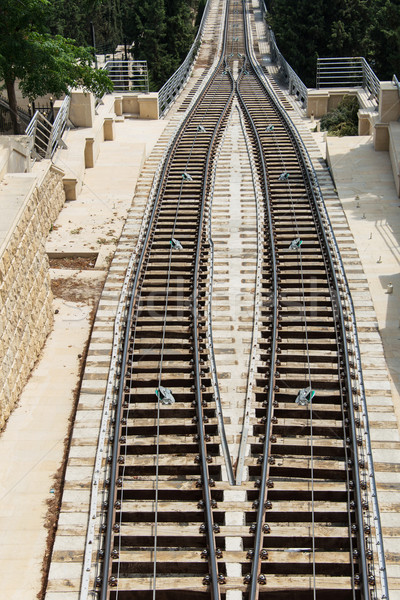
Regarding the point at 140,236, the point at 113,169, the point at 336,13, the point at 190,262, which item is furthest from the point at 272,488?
the point at 336,13

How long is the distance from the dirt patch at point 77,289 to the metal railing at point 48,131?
4.09 metres

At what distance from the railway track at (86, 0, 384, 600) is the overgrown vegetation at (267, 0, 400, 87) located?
20.4 metres

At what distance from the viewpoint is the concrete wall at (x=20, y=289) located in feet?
39.8

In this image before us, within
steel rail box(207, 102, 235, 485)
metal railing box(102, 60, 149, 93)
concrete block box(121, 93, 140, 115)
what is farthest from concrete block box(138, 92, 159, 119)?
steel rail box(207, 102, 235, 485)

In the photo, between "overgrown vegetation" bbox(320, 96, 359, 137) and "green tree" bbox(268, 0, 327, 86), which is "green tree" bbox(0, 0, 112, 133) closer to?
"overgrown vegetation" bbox(320, 96, 359, 137)

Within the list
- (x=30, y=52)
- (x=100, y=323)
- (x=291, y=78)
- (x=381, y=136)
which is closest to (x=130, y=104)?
(x=291, y=78)

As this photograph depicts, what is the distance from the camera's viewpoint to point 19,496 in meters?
11.0

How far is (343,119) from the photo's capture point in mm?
28531

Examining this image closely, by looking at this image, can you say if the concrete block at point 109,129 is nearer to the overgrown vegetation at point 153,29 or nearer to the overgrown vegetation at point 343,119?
the overgrown vegetation at point 343,119

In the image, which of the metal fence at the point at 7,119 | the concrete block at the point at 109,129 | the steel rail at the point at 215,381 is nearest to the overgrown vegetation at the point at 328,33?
the concrete block at the point at 109,129

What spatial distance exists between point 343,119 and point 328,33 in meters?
12.2

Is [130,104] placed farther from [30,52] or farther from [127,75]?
[30,52]

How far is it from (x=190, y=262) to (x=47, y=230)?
12.6 feet

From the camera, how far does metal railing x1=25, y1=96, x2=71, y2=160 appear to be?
19422 millimetres
